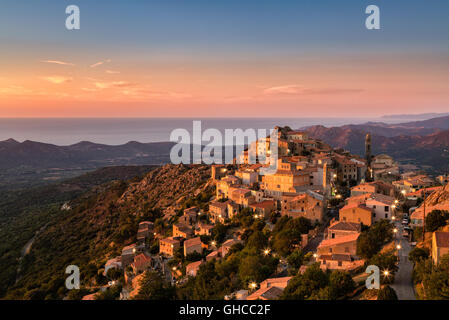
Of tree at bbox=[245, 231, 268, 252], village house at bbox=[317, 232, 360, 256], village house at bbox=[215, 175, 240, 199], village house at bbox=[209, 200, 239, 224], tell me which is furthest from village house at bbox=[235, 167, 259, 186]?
village house at bbox=[317, 232, 360, 256]

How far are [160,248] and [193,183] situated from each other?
2402 cm

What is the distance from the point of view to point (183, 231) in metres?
35.0

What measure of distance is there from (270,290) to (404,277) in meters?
6.91

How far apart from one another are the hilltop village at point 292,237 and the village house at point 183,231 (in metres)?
0.11

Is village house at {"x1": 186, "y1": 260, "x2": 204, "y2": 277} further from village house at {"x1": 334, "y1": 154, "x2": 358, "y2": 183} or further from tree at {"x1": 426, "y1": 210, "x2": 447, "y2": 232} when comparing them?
village house at {"x1": 334, "y1": 154, "x2": 358, "y2": 183}

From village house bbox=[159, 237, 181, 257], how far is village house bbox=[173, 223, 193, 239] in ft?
3.52

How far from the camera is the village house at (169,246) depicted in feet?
105

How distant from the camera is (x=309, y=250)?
2433 cm

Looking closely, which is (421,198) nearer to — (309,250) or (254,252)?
(309,250)

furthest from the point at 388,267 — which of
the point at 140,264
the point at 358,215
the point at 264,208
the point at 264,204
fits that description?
the point at 140,264

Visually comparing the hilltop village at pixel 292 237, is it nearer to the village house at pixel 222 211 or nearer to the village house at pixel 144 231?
the village house at pixel 222 211

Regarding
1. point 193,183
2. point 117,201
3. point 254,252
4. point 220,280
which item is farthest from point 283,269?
point 117,201

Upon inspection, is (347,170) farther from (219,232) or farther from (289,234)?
(289,234)

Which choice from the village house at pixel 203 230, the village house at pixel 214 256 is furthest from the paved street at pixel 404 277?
the village house at pixel 203 230
